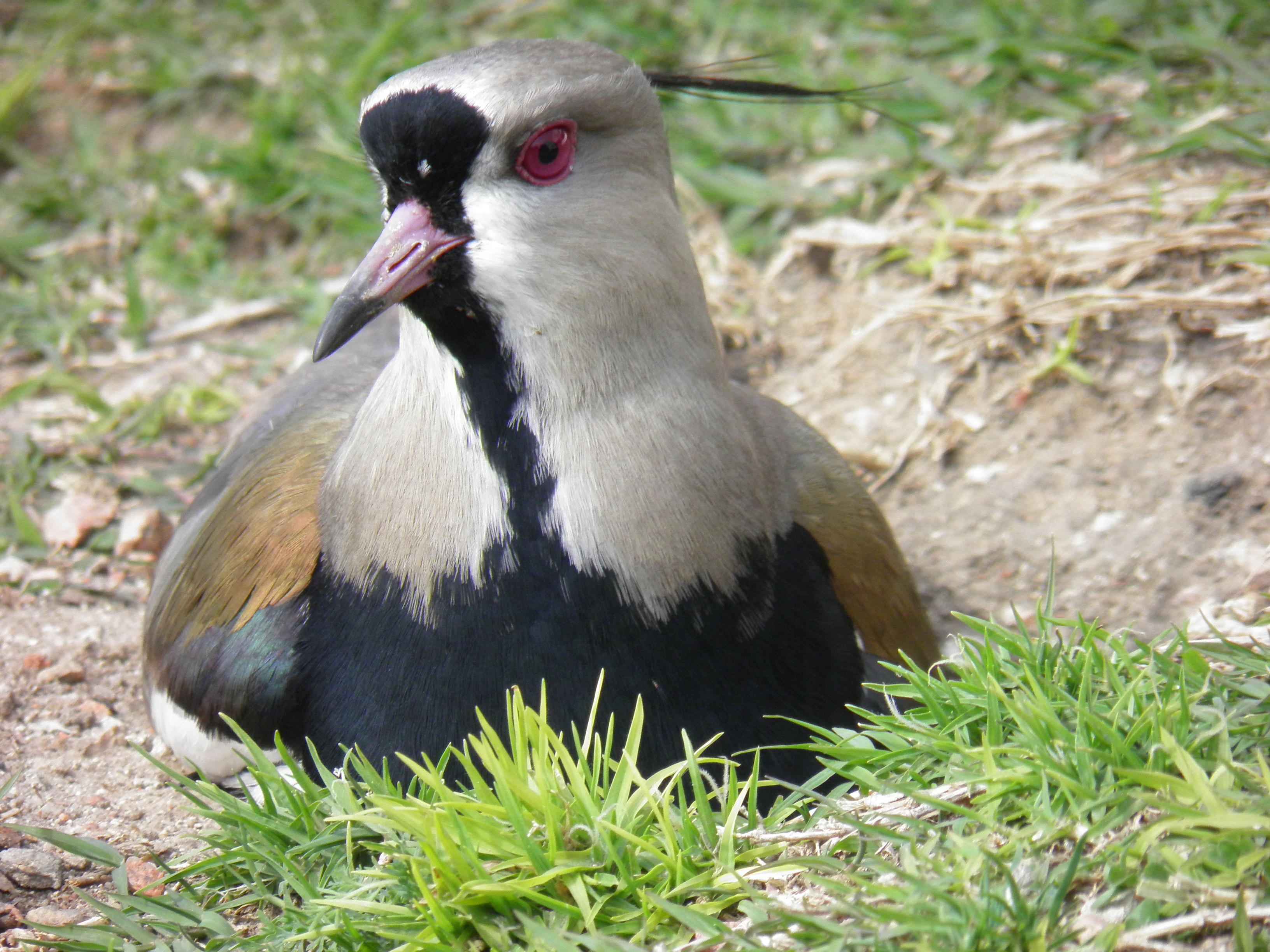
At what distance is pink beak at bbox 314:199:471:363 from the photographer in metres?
2.21

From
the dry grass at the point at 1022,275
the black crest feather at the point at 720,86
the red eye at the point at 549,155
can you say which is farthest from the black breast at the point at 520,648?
the dry grass at the point at 1022,275

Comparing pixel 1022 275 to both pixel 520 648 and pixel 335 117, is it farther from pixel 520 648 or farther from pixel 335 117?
pixel 335 117

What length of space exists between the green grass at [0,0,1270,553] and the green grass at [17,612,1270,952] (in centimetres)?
220

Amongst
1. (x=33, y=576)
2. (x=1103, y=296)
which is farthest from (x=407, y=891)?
(x=1103, y=296)

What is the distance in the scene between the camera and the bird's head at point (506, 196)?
7.20 ft

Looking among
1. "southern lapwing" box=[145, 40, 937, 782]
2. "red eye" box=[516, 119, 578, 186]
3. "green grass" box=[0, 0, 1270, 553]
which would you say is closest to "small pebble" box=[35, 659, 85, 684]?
"southern lapwing" box=[145, 40, 937, 782]

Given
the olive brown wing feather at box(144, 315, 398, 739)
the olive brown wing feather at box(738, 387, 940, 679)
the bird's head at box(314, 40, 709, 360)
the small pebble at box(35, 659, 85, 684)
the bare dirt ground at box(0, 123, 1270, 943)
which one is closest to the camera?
the bird's head at box(314, 40, 709, 360)

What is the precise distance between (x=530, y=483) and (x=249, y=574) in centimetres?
74

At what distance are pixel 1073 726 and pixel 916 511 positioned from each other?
1630 mm

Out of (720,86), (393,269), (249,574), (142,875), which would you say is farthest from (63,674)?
(720,86)

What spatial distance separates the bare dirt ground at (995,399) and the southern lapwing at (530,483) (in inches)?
24.9

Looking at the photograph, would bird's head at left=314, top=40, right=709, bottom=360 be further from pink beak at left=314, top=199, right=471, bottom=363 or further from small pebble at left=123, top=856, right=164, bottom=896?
small pebble at left=123, top=856, right=164, bottom=896

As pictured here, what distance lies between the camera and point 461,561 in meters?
2.33

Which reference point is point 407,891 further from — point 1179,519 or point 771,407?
point 1179,519
